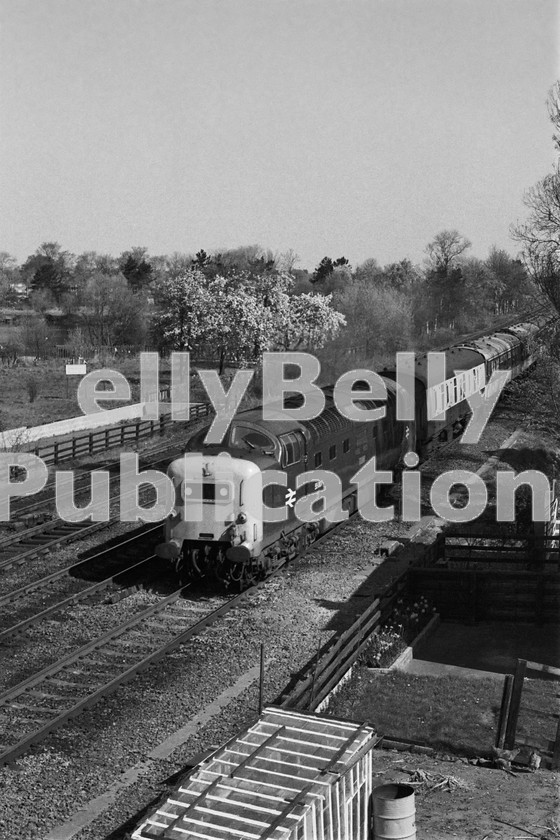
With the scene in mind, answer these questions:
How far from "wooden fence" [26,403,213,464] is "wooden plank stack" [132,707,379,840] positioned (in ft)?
81.3

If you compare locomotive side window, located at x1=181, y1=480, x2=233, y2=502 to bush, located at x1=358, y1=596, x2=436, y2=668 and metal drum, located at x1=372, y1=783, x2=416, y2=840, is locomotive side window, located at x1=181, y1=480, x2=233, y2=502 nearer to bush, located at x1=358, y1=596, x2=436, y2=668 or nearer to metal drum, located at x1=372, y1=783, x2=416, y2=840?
bush, located at x1=358, y1=596, x2=436, y2=668

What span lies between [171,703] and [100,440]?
79.3 ft

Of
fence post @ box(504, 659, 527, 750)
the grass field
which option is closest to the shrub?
the grass field

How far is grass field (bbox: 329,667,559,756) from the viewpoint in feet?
45.0

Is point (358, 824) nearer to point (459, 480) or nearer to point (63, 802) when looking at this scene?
point (63, 802)

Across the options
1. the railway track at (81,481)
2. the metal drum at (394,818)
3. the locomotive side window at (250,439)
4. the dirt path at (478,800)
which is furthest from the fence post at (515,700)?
the railway track at (81,481)

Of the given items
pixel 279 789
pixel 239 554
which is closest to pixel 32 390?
pixel 239 554

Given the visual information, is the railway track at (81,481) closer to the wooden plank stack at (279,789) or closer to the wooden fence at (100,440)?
the wooden fence at (100,440)

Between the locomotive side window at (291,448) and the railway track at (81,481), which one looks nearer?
the locomotive side window at (291,448)

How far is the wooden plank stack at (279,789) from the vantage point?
8656 mm

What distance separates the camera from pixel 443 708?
1469cm

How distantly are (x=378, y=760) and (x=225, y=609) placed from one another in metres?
7.00

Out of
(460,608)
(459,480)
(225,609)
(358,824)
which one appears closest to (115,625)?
(225,609)

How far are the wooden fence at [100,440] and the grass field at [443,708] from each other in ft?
68.9
